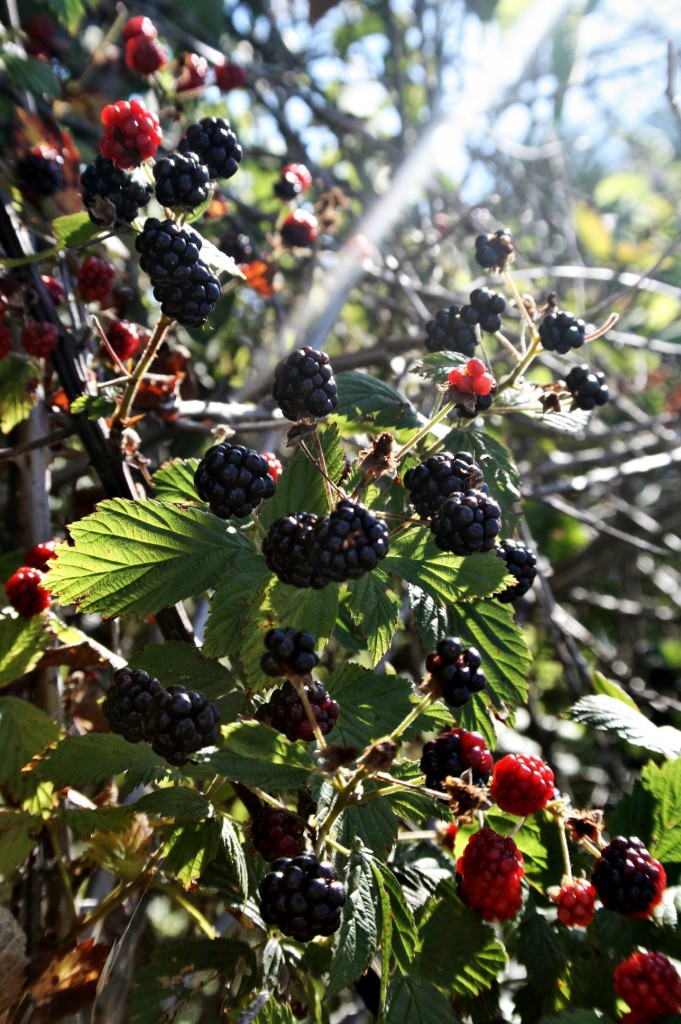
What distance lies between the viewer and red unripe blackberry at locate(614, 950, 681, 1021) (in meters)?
1.24

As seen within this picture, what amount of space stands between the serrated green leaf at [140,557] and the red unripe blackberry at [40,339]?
57cm

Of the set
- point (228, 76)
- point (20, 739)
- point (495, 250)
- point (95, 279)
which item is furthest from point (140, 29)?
point (20, 739)

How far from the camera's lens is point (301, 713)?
1.22 meters

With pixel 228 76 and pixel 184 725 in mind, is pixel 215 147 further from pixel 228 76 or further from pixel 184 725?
pixel 228 76

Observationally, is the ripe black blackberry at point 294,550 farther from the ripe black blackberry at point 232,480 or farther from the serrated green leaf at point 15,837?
the serrated green leaf at point 15,837

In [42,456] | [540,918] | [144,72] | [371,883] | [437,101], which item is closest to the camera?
[371,883]

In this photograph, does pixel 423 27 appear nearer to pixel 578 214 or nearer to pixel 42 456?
pixel 578 214

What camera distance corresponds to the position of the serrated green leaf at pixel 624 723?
1.57 meters

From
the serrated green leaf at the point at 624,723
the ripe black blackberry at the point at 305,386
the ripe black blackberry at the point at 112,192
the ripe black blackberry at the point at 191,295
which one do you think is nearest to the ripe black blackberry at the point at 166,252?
the ripe black blackberry at the point at 191,295

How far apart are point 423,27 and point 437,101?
1.33 feet

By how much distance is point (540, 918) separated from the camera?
1.46m

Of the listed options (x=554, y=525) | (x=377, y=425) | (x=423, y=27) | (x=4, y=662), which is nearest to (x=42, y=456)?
(x=4, y=662)

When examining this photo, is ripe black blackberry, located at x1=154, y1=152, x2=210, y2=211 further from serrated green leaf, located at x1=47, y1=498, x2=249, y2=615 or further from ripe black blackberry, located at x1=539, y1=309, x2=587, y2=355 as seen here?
ripe black blackberry, located at x1=539, y1=309, x2=587, y2=355

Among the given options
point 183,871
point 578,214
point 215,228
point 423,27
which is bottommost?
point 183,871
